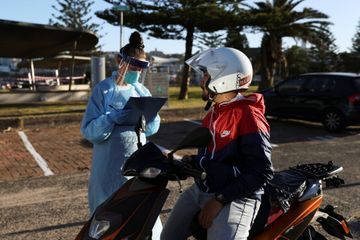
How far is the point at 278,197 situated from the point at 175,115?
494 inches

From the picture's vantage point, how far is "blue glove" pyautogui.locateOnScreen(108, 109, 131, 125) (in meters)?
3.33

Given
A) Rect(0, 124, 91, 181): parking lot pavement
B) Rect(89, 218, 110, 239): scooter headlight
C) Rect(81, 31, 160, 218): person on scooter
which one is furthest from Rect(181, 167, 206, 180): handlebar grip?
Rect(0, 124, 91, 181): parking lot pavement

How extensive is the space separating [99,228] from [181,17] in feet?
61.5

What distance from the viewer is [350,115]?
477 inches

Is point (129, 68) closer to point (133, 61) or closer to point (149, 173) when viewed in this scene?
point (133, 61)

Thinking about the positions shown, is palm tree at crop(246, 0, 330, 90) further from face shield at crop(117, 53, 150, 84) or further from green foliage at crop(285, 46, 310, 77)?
green foliage at crop(285, 46, 310, 77)

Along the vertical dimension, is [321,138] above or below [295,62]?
above

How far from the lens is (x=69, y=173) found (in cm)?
773

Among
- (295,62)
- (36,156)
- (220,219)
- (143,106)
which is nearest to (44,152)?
(36,156)

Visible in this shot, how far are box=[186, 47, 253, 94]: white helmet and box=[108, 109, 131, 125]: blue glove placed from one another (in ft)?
2.59

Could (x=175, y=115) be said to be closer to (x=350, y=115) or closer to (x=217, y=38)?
(x=350, y=115)

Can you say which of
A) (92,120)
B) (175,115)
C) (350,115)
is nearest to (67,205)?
(92,120)

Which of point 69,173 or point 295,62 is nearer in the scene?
point 69,173

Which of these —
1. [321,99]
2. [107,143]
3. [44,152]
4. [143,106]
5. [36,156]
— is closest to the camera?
[143,106]
